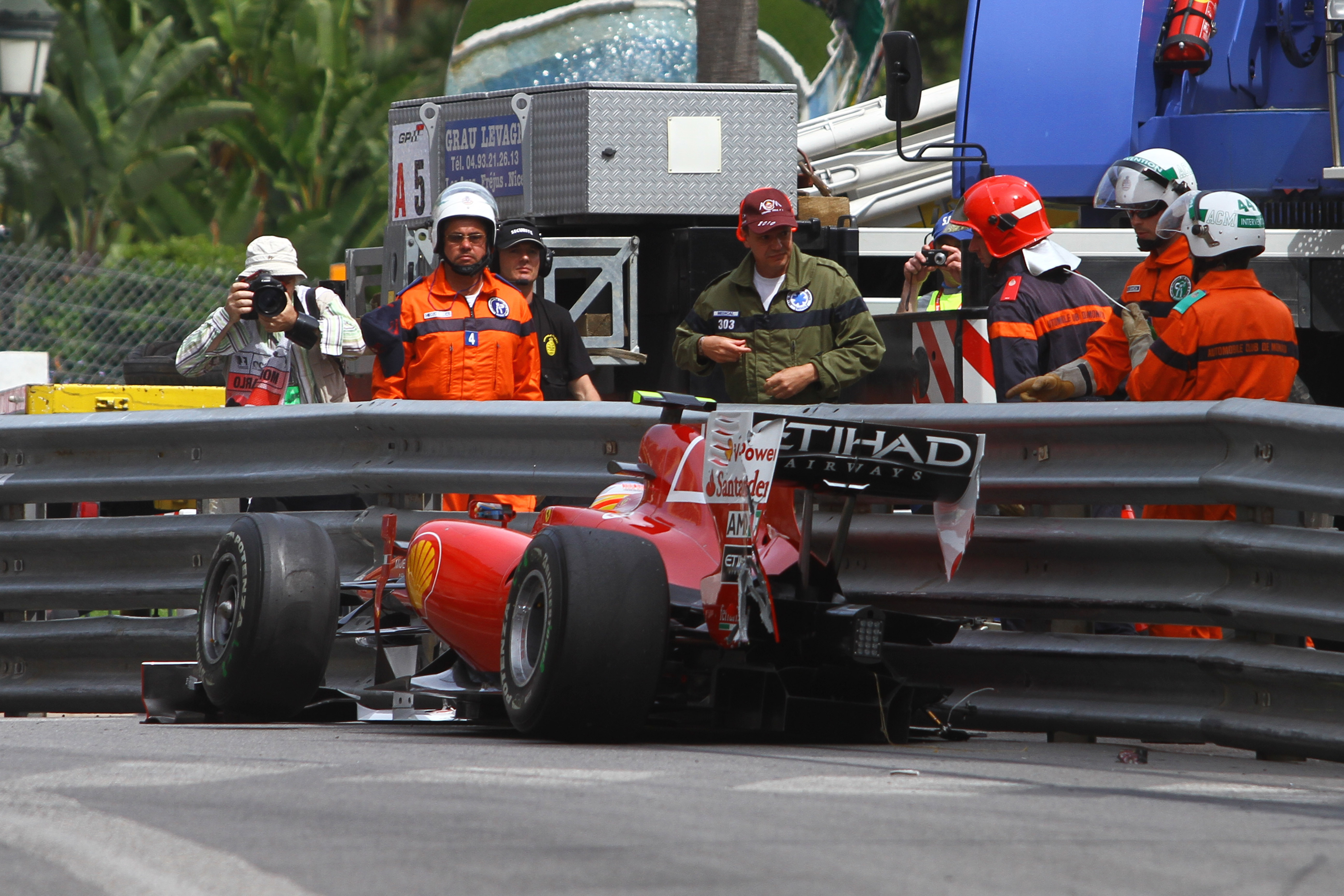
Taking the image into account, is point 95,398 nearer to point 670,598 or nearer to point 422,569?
point 422,569

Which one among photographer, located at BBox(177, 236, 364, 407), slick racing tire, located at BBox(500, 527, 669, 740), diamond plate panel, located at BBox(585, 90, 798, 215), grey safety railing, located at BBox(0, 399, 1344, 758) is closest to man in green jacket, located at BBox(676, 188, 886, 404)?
grey safety railing, located at BBox(0, 399, 1344, 758)

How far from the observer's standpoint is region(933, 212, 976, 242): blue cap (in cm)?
945

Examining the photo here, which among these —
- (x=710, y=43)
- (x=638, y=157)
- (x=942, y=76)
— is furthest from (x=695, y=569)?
(x=942, y=76)

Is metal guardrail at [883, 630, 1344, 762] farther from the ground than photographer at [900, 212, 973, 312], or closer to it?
closer to it

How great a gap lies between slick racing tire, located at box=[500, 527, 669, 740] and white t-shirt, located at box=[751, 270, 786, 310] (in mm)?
2465

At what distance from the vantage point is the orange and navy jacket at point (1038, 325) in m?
7.55

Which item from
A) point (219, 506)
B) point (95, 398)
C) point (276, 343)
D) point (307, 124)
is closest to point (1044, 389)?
point (276, 343)

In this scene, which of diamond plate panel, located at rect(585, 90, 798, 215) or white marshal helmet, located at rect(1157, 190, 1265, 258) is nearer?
white marshal helmet, located at rect(1157, 190, 1265, 258)

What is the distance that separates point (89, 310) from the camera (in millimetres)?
16531

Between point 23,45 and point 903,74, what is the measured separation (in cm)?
803

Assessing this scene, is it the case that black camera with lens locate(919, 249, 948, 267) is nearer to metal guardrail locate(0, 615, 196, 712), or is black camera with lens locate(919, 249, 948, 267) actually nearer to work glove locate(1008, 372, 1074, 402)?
work glove locate(1008, 372, 1074, 402)

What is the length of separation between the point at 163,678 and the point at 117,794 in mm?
2197

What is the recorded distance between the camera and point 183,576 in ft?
24.0

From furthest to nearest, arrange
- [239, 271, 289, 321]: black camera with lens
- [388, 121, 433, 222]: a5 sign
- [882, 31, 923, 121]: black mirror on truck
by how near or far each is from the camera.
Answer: [388, 121, 433, 222]: a5 sign < [882, 31, 923, 121]: black mirror on truck < [239, 271, 289, 321]: black camera with lens
